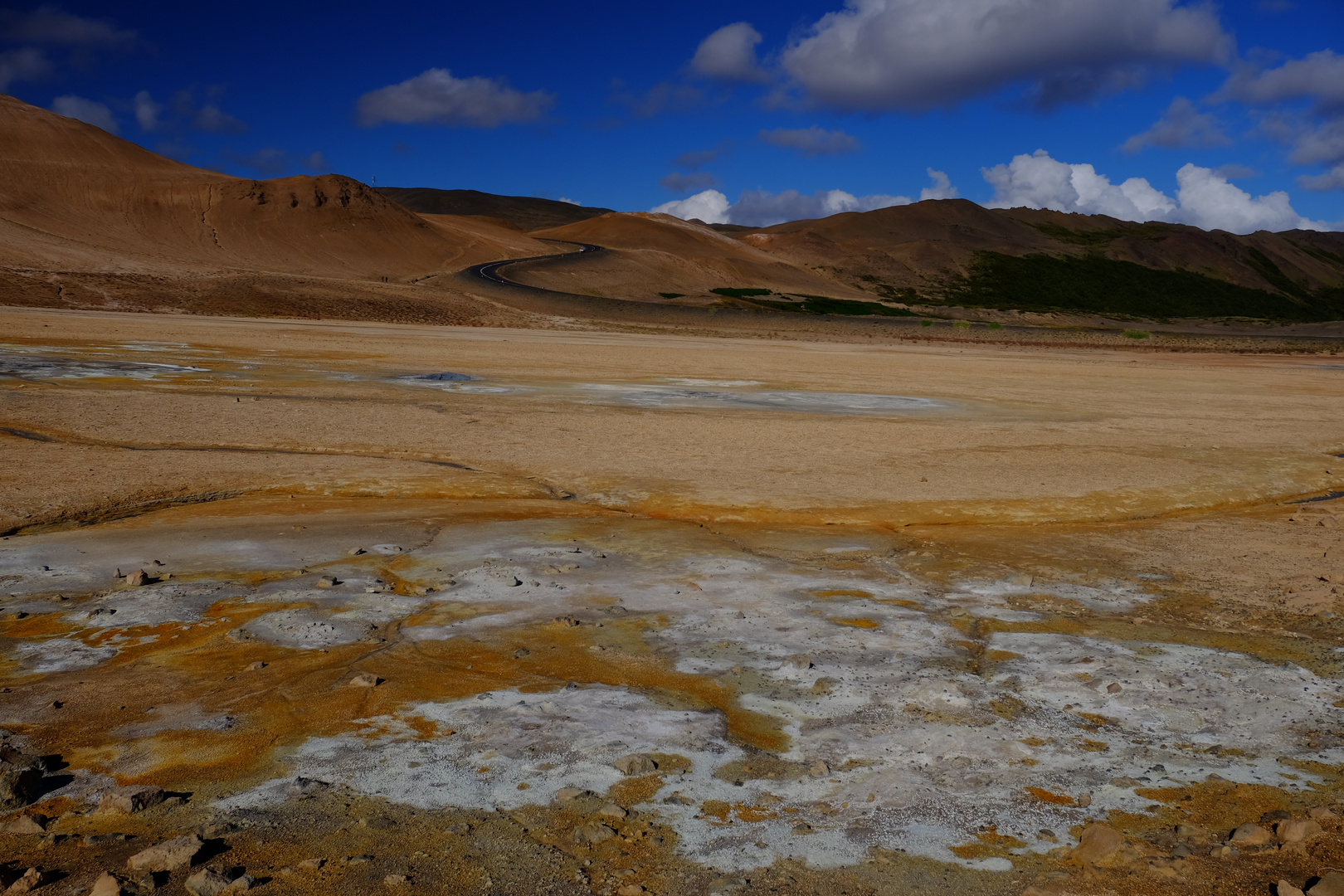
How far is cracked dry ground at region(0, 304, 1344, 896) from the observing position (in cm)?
354

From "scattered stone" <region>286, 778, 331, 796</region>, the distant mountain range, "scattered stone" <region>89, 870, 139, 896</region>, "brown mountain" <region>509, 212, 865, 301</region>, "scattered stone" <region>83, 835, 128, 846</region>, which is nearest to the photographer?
"scattered stone" <region>89, 870, 139, 896</region>

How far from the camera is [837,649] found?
5.53 m

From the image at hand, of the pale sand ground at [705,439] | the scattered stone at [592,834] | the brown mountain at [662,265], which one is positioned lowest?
the scattered stone at [592,834]

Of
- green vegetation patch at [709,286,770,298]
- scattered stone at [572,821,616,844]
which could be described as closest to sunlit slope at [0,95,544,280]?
green vegetation patch at [709,286,770,298]

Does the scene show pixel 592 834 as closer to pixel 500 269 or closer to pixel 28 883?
pixel 28 883

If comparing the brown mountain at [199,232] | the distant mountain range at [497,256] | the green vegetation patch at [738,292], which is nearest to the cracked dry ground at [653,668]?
the distant mountain range at [497,256]

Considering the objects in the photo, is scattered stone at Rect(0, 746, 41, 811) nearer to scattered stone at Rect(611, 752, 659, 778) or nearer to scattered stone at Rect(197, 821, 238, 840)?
scattered stone at Rect(197, 821, 238, 840)

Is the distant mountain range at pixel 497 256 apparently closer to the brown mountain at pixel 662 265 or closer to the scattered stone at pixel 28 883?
the brown mountain at pixel 662 265

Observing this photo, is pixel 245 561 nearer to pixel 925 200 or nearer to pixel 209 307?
pixel 209 307

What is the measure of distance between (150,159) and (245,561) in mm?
Result: 107016

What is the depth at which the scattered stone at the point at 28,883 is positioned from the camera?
317cm

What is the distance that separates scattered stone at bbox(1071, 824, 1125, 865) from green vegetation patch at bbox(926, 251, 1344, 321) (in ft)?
357

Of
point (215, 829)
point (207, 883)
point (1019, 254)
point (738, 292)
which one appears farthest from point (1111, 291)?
point (207, 883)

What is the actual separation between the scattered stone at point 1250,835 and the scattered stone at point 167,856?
3548 millimetres
